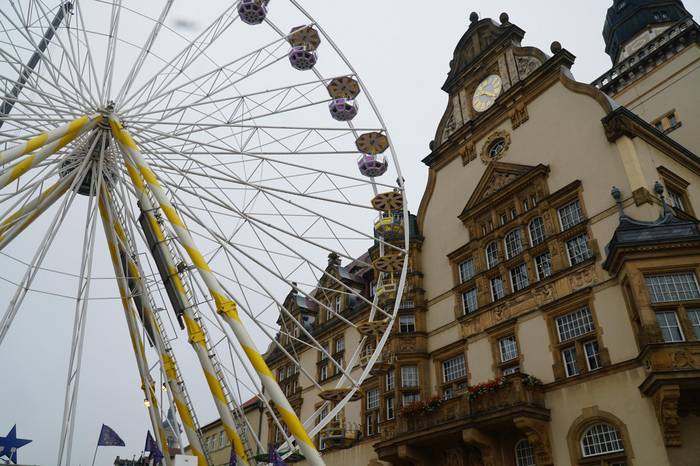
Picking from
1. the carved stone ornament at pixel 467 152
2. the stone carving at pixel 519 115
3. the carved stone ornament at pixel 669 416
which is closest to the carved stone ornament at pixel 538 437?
the carved stone ornament at pixel 669 416

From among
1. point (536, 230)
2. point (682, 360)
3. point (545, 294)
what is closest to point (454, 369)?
point (545, 294)

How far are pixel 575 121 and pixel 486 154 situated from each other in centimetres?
519

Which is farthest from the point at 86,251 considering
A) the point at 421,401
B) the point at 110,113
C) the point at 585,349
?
the point at 585,349

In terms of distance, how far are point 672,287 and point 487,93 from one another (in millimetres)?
15784

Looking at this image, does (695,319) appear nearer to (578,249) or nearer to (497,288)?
(578,249)

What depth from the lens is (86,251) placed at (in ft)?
60.6

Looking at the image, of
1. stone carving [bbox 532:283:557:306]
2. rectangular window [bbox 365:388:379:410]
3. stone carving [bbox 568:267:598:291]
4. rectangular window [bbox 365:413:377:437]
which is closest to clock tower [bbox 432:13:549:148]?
stone carving [bbox 532:283:557:306]

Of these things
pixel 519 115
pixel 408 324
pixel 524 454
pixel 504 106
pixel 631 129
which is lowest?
pixel 524 454

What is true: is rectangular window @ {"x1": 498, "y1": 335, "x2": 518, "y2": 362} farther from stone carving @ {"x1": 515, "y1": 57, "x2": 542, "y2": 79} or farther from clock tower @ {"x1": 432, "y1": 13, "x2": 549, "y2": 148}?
stone carving @ {"x1": 515, "y1": 57, "x2": 542, "y2": 79}

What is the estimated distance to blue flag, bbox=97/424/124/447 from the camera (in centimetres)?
2203

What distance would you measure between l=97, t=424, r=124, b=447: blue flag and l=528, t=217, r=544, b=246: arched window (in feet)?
61.1

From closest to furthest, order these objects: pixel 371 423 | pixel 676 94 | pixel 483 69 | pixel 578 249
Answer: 1. pixel 578 249
2. pixel 371 423
3. pixel 676 94
4. pixel 483 69

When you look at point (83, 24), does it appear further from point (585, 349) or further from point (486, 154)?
point (585, 349)

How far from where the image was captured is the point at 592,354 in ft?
74.3
